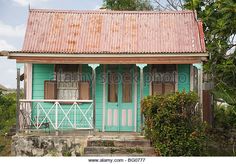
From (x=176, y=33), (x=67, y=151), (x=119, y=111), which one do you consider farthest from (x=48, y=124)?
(x=176, y=33)

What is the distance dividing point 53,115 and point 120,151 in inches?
154

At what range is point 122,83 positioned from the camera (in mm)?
15906

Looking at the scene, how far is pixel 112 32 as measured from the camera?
16.2 metres

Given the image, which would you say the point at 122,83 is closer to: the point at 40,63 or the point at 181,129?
the point at 40,63

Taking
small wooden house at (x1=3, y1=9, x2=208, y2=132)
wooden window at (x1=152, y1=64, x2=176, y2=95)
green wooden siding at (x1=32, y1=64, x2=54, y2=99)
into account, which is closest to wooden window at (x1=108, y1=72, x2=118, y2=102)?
small wooden house at (x1=3, y1=9, x2=208, y2=132)

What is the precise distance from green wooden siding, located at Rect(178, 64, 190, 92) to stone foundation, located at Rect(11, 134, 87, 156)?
14.5 feet

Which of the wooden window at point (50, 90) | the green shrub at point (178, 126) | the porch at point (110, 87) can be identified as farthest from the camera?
the porch at point (110, 87)

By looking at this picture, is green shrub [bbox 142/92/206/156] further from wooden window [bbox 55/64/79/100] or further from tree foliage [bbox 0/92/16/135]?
tree foliage [bbox 0/92/16/135]

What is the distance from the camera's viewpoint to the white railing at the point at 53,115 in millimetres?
14484

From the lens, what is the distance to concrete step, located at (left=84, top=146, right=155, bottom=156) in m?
12.6

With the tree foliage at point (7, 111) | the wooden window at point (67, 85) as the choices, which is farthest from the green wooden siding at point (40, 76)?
the tree foliage at point (7, 111)

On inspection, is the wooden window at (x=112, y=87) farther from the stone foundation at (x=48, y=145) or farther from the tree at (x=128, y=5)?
the tree at (x=128, y=5)

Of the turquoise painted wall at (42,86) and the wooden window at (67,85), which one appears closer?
the turquoise painted wall at (42,86)

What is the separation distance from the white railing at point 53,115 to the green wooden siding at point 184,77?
137 inches
